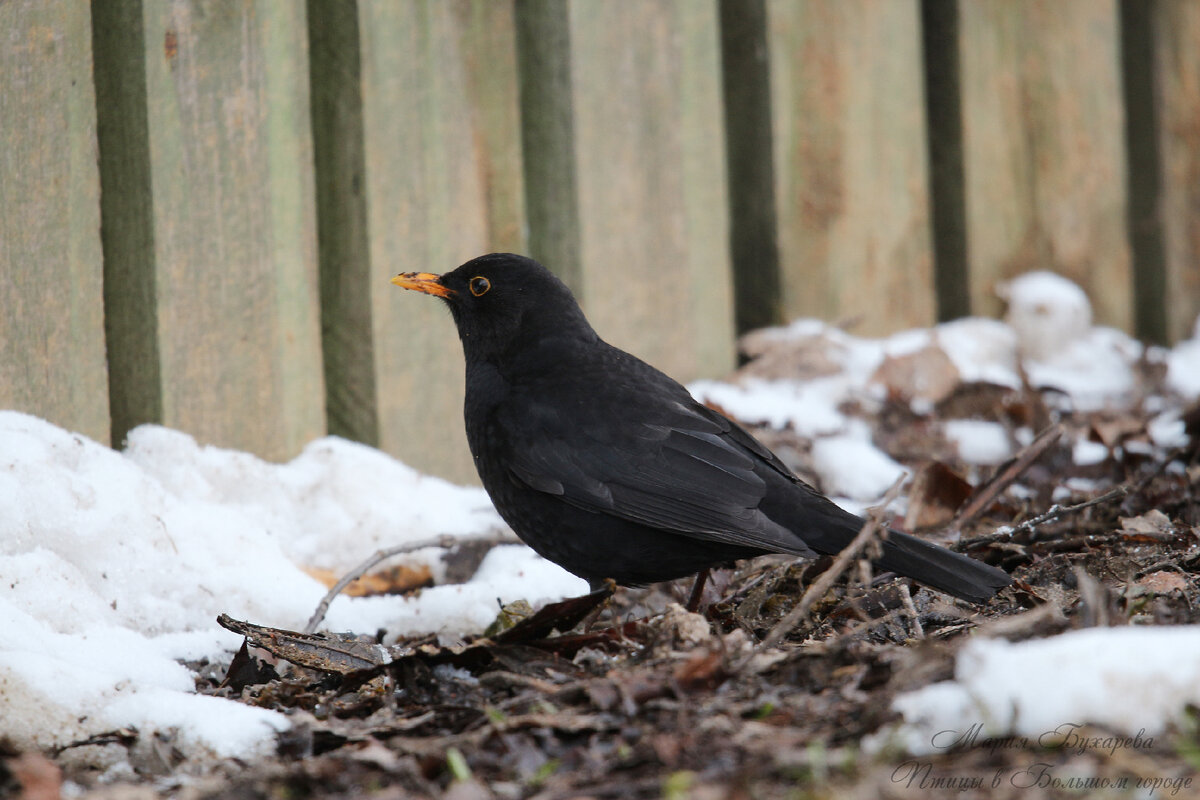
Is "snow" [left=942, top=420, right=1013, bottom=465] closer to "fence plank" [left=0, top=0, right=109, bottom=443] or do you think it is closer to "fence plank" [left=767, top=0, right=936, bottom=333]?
"fence plank" [left=767, top=0, right=936, bottom=333]

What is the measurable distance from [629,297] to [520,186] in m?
0.61

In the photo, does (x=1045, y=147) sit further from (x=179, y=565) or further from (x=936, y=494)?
(x=179, y=565)

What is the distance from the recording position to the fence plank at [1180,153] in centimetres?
613

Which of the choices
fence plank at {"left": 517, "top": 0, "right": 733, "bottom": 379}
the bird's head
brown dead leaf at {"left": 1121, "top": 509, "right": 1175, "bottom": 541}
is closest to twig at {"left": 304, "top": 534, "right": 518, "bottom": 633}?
the bird's head

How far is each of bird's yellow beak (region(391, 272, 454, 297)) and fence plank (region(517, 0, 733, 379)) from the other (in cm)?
64

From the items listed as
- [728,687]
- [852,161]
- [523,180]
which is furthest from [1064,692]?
[852,161]

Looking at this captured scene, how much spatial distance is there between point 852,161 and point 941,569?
2818 millimetres

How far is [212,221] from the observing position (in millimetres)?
3541

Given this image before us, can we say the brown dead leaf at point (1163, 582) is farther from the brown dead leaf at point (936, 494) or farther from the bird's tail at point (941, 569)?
the brown dead leaf at point (936, 494)

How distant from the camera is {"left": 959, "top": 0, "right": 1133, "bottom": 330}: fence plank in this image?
18.5 feet

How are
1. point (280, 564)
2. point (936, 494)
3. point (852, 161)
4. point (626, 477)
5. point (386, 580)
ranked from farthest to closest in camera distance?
point (852, 161) → point (936, 494) → point (386, 580) → point (280, 564) → point (626, 477)

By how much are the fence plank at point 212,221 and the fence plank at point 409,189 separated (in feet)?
0.33

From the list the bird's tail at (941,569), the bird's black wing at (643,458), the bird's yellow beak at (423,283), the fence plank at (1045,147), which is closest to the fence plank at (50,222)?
the bird's yellow beak at (423,283)

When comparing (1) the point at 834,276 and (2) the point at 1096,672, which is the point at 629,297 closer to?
(1) the point at 834,276
